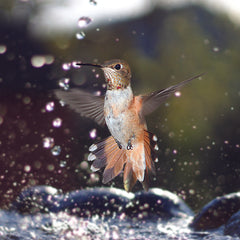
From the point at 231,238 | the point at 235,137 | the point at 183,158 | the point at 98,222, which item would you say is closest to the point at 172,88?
the point at 231,238

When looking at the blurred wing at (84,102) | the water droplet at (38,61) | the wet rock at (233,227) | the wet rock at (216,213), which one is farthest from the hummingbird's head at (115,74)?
the water droplet at (38,61)

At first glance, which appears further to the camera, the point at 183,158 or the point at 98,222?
the point at 183,158

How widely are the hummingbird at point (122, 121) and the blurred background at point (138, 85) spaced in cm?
369

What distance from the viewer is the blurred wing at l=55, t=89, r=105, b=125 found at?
136 cm

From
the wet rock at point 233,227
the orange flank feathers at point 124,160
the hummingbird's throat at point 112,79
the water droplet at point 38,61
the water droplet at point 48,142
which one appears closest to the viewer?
the hummingbird's throat at point 112,79

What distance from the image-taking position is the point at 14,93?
261 inches

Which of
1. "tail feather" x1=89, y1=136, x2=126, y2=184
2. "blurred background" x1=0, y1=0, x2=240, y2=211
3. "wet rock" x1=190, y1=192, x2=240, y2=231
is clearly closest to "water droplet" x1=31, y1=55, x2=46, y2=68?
"blurred background" x1=0, y1=0, x2=240, y2=211

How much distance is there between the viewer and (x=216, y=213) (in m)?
2.97

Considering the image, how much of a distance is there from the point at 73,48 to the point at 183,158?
2545 millimetres

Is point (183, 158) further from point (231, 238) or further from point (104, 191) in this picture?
point (231, 238)

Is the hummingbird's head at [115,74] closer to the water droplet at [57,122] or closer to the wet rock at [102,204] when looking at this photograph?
the wet rock at [102,204]

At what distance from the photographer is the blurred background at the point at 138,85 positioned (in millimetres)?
5746

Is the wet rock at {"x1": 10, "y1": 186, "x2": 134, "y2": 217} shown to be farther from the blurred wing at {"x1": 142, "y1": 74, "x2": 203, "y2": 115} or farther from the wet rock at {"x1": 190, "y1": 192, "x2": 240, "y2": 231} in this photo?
the blurred wing at {"x1": 142, "y1": 74, "x2": 203, "y2": 115}

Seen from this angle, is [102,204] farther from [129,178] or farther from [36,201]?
[129,178]
